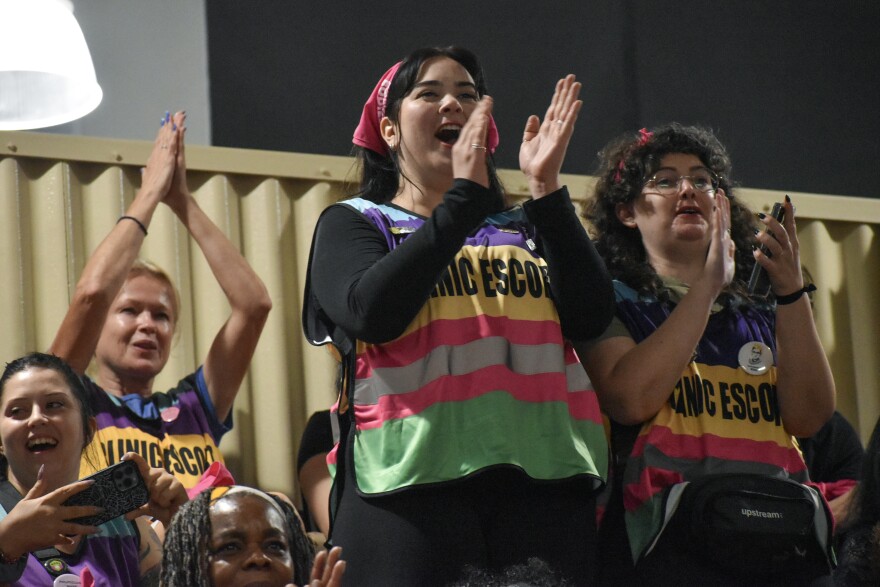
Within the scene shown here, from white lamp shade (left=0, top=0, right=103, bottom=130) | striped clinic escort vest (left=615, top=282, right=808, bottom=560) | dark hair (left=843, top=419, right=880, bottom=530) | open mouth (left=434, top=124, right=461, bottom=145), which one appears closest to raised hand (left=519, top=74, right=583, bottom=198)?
open mouth (left=434, top=124, right=461, bottom=145)

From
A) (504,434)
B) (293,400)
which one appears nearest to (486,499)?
(504,434)

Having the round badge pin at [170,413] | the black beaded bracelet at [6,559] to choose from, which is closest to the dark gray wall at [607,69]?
the round badge pin at [170,413]

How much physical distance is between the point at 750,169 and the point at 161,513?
7.68ft

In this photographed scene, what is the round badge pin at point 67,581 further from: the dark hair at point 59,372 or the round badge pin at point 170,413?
the round badge pin at point 170,413

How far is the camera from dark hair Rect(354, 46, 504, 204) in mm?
2275

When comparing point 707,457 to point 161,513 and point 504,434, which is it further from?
point 161,513

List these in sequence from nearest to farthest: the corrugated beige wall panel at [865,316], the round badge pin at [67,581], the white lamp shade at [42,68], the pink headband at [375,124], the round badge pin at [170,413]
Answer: the round badge pin at [67,581], the pink headband at [375,124], the round badge pin at [170,413], the white lamp shade at [42,68], the corrugated beige wall panel at [865,316]

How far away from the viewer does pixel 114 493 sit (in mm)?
2070

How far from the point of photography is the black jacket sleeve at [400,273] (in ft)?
6.29

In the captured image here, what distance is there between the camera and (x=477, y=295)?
6.67 feet

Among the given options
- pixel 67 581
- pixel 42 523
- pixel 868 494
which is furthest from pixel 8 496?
pixel 868 494

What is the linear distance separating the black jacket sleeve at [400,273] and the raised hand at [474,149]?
0.06 feet

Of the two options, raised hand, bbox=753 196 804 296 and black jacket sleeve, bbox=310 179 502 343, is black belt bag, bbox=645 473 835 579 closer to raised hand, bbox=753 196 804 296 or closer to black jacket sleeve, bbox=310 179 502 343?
raised hand, bbox=753 196 804 296

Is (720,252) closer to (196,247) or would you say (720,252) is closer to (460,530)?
(460,530)
